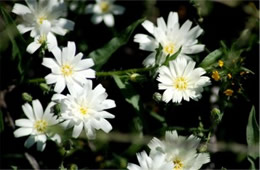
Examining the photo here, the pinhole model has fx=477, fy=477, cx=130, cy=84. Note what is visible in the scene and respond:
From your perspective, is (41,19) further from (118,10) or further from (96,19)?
(118,10)

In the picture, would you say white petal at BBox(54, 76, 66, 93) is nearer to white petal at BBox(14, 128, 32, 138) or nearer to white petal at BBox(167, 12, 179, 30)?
white petal at BBox(14, 128, 32, 138)

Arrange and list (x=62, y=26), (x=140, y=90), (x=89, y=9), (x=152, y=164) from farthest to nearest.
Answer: (x=89, y=9) < (x=140, y=90) < (x=62, y=26) < (x=152, y=164)

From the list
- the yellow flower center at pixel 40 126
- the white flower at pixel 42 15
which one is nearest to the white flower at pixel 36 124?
the yellow flower center at pixel 40 126

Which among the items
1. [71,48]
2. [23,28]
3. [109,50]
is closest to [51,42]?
[71,48]

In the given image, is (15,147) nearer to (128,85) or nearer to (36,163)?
(36,163)

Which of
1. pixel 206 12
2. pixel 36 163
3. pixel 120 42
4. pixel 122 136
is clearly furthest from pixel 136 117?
pixel 206 12
